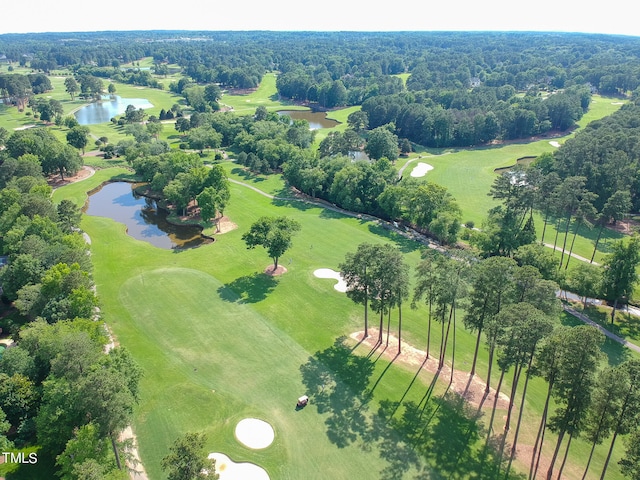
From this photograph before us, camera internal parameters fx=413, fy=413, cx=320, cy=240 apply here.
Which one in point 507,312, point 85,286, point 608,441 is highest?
point 507,312

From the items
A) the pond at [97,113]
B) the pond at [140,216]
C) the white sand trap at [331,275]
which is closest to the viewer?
the white sand trap at [331,275]

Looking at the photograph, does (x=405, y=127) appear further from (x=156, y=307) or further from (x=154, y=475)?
(x=154, y=475)

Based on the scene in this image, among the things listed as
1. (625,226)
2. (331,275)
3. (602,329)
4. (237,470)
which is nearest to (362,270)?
(331,275)

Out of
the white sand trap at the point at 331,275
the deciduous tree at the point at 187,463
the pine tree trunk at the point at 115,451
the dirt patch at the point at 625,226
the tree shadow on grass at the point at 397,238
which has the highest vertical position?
the deciduous tree at the point at 187,463

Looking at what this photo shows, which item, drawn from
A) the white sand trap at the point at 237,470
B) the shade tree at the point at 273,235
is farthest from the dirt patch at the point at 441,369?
the white sand trap at the point at 237,470

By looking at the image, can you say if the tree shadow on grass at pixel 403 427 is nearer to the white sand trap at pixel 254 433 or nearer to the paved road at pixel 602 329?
the white sand trap at pixel 254 433

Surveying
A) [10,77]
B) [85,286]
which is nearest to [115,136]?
Answer: [10,77]
